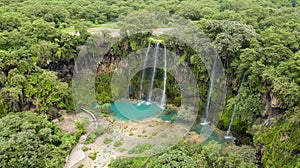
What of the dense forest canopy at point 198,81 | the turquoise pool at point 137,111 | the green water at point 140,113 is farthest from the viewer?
the turquoise pool at point 137,111

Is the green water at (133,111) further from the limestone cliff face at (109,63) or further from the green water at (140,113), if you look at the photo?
the limestone cliff face at (109,63)

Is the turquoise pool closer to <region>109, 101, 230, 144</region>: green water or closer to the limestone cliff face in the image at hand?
<region>109, 101, 230, 144</region>: green water

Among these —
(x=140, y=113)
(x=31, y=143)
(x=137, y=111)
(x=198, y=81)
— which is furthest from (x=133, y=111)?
(x=31, y=143)

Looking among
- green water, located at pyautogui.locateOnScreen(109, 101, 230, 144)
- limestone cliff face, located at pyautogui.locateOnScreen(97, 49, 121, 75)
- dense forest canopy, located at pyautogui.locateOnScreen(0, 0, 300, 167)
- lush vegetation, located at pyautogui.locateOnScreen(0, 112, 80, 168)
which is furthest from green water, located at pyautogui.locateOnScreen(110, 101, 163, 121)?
lush vegetation, located at pyautogui.locateOnScreen(0, 112, 80, 168)

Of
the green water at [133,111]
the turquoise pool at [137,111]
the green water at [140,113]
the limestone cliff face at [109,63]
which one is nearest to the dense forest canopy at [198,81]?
the limestone cliff face at [109,63]

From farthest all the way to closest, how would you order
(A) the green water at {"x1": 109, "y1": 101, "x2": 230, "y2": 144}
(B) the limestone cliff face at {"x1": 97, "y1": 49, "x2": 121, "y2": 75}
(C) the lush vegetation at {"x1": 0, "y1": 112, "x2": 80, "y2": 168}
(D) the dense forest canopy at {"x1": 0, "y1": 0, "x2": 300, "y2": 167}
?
1. (B) the limestone cliff face at {"x1": 97, "y1": 49, "x2": 121, "y2": 75}
2. (A) the green water at {"x1": 109, "y1": 101, "x2": 230, "y2": 144}
3. (D) the dense forest canopy at {"x1": 0, "y1": 0, "x2": 300, "y2": 167}
4. (C) the lush vegetation at {"x1": 0, "y1": 112, "x2": 80, "y2": 168}

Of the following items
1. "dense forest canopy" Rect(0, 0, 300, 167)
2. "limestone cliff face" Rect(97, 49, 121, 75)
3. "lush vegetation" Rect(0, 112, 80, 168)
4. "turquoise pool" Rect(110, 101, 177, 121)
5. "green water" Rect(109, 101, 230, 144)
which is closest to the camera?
"lush vegetation" Rect(0, 112, 80, 168)

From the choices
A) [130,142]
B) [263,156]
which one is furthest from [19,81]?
[263,156]

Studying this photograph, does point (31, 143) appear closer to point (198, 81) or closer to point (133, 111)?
point (133, 111)
